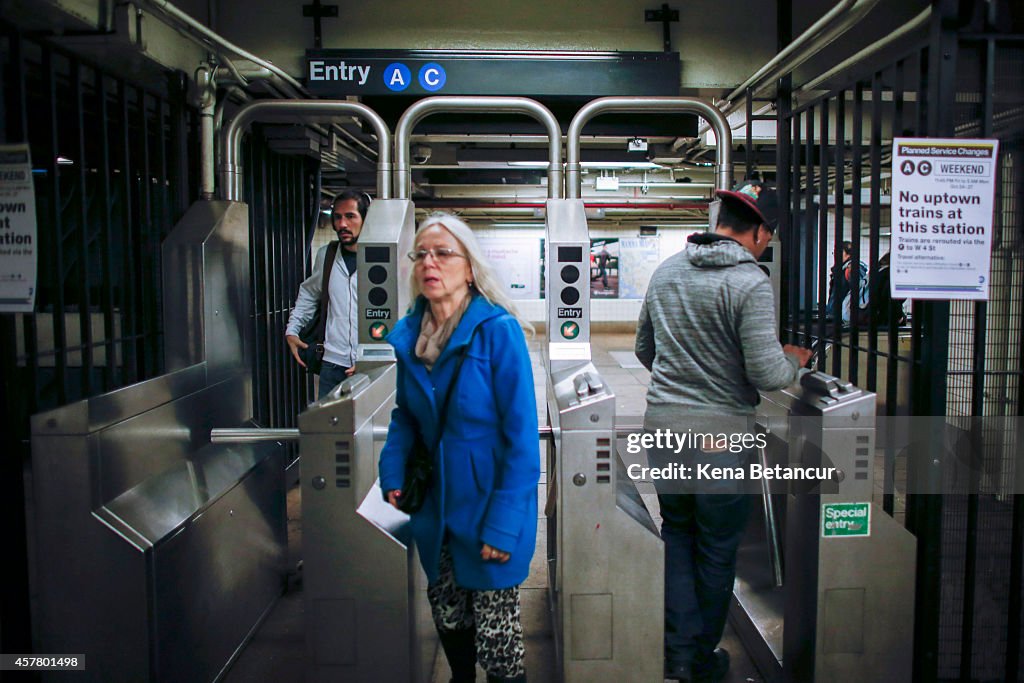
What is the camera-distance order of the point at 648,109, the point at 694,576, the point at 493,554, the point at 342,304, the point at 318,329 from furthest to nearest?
the point at 318,329, the point at 342,304, the point at 648,109, the point at 694,576, the point at 493,554

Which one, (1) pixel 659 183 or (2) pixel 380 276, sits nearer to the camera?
(2) pixel 380 276

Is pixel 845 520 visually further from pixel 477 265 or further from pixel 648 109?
pixel 648 109

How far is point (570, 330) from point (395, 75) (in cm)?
149

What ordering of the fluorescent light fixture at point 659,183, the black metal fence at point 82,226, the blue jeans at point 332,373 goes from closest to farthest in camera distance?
1. the black metal fence at point 82,226
2. the blue jeans at point 332,373
3. the fluorescent light fixture at point 659,183

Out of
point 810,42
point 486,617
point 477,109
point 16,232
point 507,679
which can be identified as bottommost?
point 507,679

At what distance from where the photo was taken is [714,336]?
2.07 meters

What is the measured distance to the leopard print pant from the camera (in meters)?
1.77

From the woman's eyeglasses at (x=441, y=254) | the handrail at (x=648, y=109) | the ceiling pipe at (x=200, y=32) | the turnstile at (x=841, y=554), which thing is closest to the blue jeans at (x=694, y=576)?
the turnstile at (x=841, y=554)

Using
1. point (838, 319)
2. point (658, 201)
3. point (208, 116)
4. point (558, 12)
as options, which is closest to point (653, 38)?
point (558, 12)

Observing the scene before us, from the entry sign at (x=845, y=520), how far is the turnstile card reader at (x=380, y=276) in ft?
5.48

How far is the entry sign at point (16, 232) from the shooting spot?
2.14 m

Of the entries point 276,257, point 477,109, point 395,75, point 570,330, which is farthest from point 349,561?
point 276,257

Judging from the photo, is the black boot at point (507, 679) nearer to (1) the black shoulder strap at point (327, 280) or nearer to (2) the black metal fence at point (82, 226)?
(2) the black metal fence at point (82, 226)

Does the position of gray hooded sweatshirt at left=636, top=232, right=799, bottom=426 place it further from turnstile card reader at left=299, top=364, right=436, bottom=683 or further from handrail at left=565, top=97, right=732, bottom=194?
handrail at left=565, top=97, right=732, bottom=194
